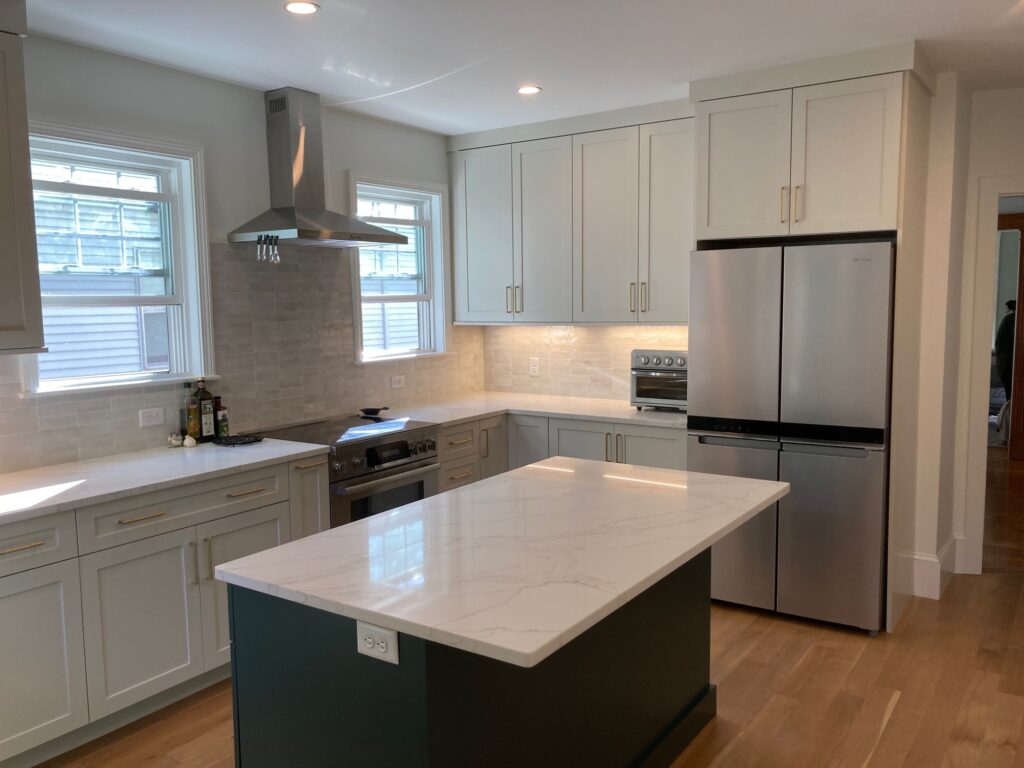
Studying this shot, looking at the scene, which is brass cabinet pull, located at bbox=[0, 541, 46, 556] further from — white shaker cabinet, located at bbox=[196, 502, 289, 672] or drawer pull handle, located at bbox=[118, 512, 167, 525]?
white shaker cabinet, located at bbox=[196, 502, 289, 672]

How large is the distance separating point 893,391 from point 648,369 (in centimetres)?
136

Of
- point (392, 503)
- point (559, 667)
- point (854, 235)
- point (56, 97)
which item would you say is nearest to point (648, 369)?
point (854, 235)

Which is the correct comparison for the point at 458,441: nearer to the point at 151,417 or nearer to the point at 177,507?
the point at 151,417

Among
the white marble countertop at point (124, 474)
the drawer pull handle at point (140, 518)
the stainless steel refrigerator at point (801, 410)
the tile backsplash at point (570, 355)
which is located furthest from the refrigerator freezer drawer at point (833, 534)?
the drawer pull handle at point (140, 518)

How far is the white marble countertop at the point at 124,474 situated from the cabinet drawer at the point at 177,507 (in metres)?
0.04

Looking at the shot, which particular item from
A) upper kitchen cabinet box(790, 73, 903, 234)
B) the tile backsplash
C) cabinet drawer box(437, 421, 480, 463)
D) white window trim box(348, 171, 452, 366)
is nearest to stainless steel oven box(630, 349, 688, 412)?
the tile backsplash

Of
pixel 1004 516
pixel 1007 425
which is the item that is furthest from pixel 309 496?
pixel 1007 425

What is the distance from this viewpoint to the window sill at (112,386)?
3.18 meters

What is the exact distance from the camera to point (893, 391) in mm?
3590

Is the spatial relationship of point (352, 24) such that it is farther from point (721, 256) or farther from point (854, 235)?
point (854, 235)

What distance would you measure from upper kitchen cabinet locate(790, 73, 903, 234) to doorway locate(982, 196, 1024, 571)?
7.04ft

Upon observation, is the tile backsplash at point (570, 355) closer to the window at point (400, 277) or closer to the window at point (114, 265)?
the window at point (400, 277)

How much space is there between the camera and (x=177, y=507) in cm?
302

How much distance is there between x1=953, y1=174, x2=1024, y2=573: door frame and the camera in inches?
168
